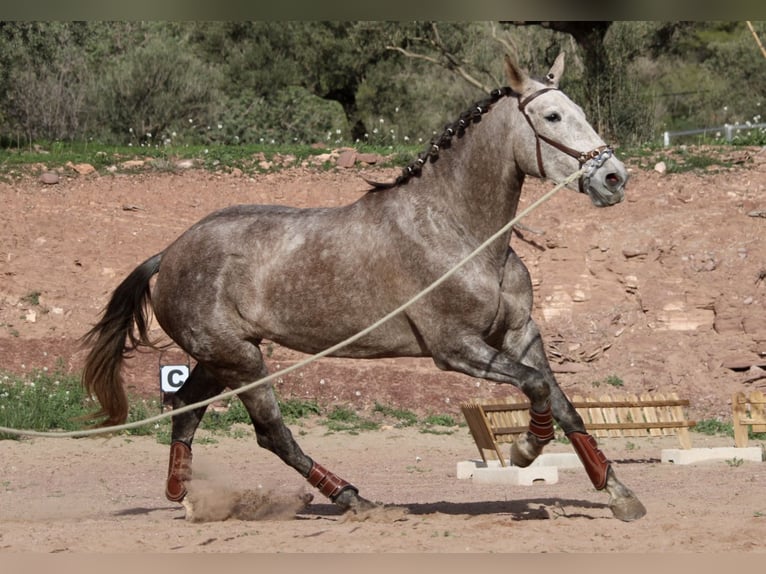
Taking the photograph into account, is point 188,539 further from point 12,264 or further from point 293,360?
point 12,264

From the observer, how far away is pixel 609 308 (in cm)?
1831

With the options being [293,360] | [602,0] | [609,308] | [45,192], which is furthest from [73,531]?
[45,192]

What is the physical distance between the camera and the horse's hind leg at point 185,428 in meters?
8.34

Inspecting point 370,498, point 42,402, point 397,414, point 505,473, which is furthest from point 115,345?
point 397,414

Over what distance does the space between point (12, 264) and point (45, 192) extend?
184 centimetres

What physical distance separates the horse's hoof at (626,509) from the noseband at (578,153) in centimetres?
191

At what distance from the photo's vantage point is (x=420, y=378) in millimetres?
16094

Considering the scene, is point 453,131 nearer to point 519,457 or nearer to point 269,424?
→ point 519,457

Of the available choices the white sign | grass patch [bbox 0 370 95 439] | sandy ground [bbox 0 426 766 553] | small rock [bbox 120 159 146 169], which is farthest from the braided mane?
small rock [bbox 120 159 146 169]

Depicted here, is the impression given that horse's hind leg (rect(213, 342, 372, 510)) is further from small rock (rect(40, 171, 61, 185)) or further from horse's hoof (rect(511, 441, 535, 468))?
small rock (rect(40, 171, 61, 185))

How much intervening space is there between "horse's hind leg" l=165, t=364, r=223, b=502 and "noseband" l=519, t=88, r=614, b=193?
2.92 meters

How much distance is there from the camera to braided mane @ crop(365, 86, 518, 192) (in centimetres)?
742

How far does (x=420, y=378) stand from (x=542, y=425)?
8825 millimetres

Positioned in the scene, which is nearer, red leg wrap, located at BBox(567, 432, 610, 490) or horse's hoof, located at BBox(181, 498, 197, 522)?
red leg wrap, located at BBox(567, 432, 610, 490)
